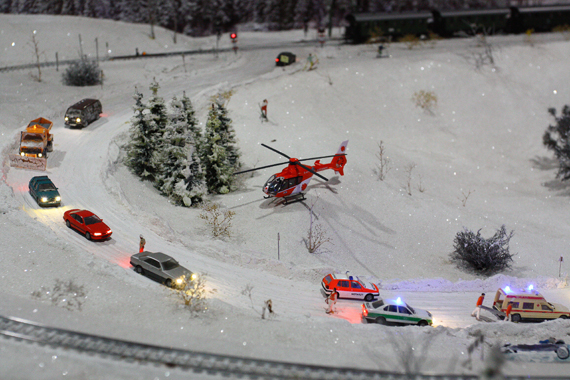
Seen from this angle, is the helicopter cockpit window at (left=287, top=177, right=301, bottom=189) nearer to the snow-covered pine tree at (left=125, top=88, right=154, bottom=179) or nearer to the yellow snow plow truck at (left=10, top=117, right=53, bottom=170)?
the snow-covered pine tree at (left=125, top=88, right=154, bottom=179)

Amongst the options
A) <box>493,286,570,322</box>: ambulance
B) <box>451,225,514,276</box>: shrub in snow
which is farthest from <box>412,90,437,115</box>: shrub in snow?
<box>493,286,570,322</box>: ambulance

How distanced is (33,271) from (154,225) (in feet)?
29.7

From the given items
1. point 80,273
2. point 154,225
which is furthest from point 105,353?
point 154,225

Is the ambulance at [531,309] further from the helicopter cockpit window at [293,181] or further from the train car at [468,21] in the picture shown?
the train car at [468,21]

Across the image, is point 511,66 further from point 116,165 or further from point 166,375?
point 166,375

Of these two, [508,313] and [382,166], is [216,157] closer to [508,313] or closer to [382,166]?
[382,166]

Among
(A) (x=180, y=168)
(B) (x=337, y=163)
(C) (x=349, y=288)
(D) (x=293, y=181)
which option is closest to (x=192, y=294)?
(C) (x=349, y=288)

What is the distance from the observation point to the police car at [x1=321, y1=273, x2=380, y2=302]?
1081 inches

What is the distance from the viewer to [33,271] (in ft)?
77.8

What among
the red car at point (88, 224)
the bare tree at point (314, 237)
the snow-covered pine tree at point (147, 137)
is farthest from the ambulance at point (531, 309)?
the snow-covered pine tree at point (147, 137)

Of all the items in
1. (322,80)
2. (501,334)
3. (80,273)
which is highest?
(322,80)

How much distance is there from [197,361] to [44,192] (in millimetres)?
19230

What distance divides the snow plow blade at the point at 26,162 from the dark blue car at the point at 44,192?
4091 millimetres

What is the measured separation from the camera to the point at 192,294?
22172mm
